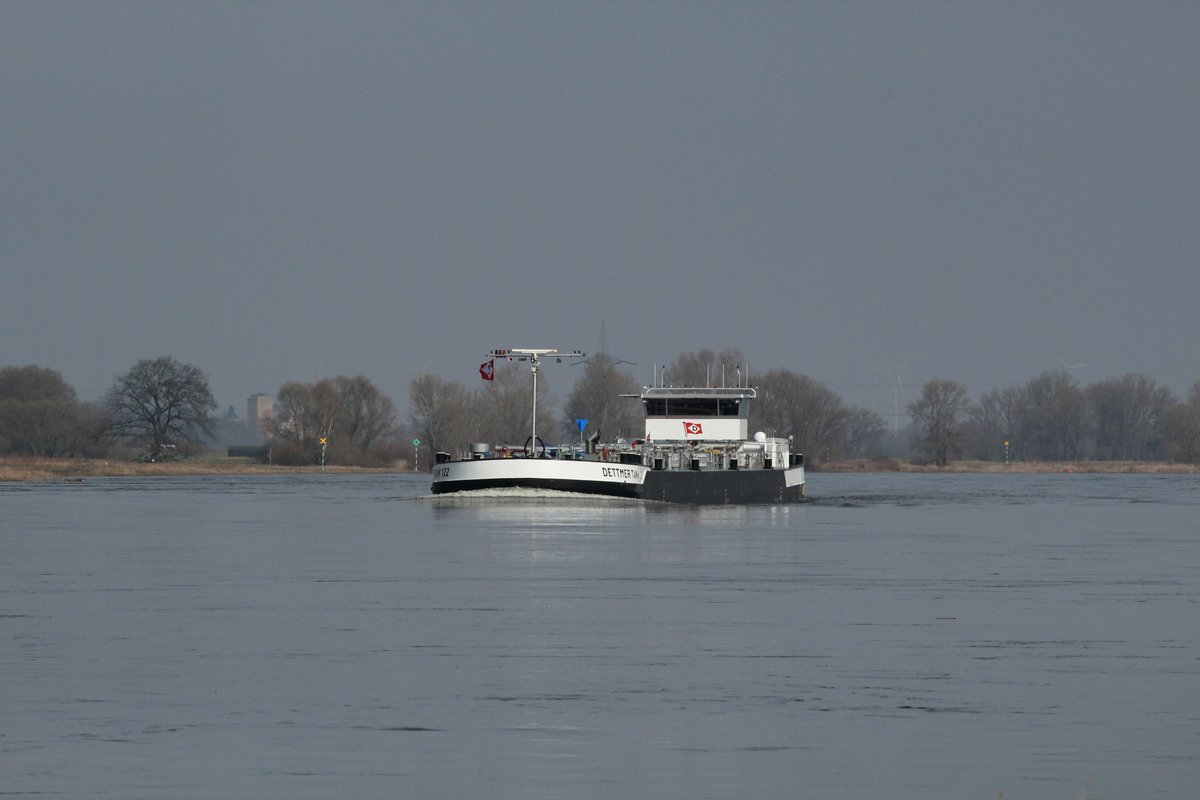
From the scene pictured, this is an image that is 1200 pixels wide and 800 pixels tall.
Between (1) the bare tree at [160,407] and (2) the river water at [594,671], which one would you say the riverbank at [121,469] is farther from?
(2) the river water at [594,671]

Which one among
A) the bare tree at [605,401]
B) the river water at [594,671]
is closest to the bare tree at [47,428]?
the bare tree at [605,401]

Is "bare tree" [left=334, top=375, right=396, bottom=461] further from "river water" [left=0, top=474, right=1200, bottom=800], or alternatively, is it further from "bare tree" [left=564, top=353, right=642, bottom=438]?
"river water" [left=0, top=474, right=1200, bottom=800]

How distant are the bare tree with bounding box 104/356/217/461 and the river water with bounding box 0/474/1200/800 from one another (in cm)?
12103

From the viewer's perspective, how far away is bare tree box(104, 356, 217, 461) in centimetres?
17062

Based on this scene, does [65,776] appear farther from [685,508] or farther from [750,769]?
[685,508]

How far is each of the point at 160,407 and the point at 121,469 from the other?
2386 cm

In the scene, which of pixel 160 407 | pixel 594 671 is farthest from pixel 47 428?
pixel 594 671

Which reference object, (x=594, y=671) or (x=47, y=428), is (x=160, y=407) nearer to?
(x=47, y=428)

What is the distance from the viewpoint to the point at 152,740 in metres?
18.6

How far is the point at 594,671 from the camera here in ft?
78.7

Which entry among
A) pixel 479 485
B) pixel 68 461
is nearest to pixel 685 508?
Result: pixel 479 485

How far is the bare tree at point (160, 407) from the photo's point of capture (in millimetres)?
170625

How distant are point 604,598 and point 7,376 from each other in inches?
6713

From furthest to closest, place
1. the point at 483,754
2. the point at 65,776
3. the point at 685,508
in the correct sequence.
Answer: the point at 685,508, the point at 483,754, the point at 65,776
